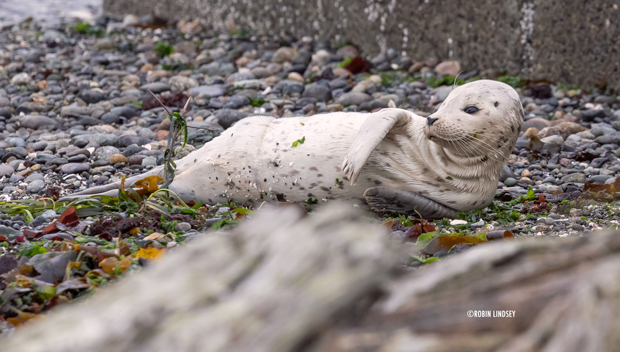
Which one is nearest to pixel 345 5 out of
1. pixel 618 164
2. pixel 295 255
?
pixel 618 164

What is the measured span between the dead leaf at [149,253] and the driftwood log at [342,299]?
62.6 inches

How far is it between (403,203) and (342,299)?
3.09 meters

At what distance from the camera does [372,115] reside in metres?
4.34

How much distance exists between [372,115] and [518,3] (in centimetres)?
418

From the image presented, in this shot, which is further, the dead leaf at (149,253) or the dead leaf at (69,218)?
the dead leaf at (69,218)

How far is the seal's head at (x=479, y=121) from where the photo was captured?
13.5 feet

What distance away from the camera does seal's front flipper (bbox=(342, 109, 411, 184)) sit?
4004mm

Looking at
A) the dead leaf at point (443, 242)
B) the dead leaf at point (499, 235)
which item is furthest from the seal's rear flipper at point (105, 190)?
the dead leaf at point (499, 235)

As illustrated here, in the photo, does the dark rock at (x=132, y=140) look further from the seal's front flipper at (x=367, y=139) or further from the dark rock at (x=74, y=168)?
the seal's front flipper at (x=367, y=139)

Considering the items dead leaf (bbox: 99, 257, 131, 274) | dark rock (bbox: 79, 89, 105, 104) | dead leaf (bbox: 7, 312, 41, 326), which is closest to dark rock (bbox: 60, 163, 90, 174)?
dark rock (bbox: 79, 89, 105, 104)

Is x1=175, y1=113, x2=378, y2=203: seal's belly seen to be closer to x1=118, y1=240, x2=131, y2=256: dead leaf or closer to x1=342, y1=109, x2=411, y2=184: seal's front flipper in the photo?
x1=342, y1=109, x2=411, y2=184: seal's front flipper

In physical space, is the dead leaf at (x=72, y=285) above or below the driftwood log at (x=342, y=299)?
below

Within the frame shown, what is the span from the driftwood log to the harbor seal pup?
272 cm

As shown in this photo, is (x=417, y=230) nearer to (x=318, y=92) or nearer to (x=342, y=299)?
(x=342, y=299)
